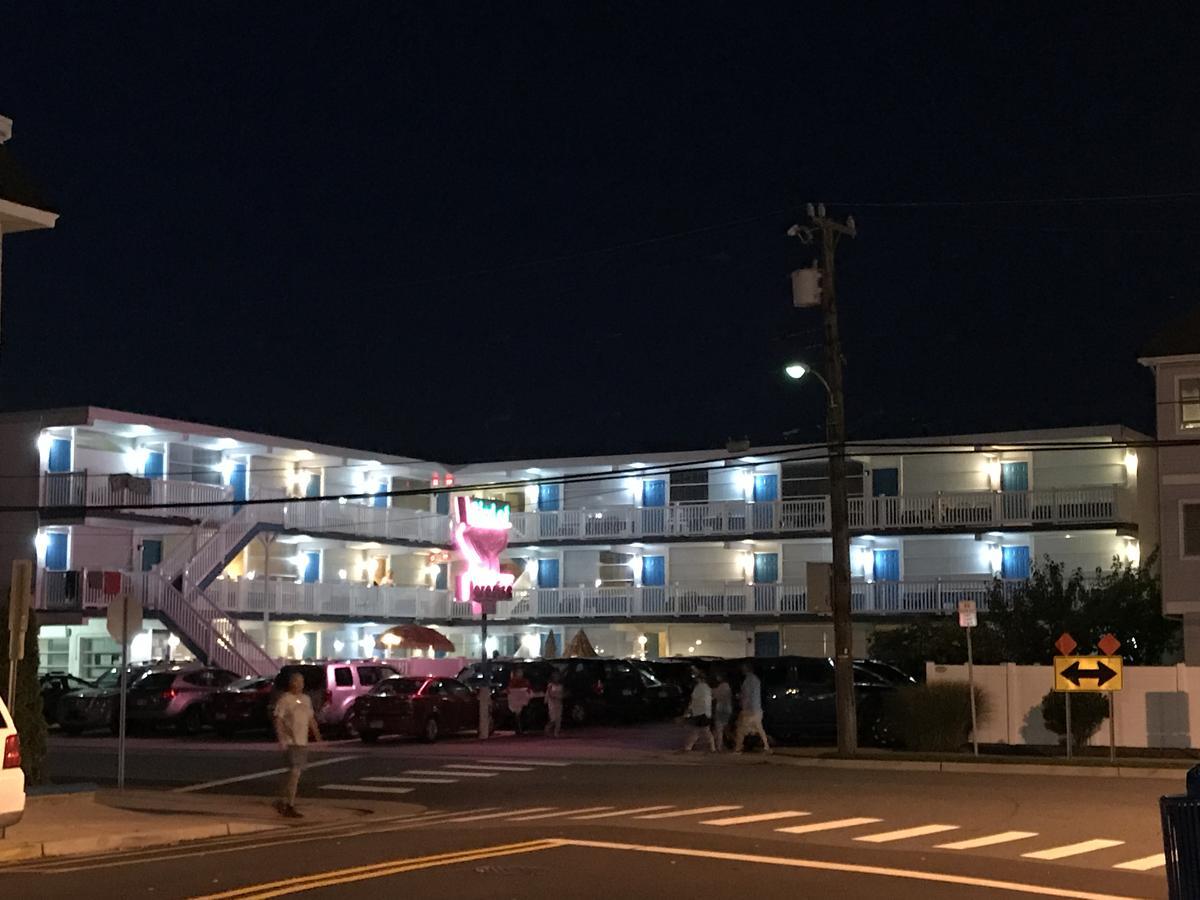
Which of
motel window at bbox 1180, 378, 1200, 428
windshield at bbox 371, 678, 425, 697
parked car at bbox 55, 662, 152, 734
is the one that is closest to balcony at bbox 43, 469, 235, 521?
parked car at bbox 55, 662, 152, 734

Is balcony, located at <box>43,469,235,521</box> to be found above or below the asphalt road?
above

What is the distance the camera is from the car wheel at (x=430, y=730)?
33656 mm

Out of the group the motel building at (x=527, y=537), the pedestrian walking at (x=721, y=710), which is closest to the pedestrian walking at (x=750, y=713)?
the pedestrian walking at (x=721, y=710)

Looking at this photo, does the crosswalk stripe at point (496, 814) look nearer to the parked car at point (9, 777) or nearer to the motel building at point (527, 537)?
the parked car at point (9, 777)

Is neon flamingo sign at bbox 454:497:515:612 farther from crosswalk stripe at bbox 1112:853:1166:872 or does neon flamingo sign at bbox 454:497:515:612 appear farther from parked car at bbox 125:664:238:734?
crosswalk stripe at bbox 1112:853:1166:872

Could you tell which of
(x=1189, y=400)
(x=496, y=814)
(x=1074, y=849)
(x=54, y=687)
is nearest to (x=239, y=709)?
(x=54, y=687)

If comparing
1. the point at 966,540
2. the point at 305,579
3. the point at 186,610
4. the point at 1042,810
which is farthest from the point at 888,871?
the point at 305,579

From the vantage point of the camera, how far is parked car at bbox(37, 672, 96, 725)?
39156 millimetres

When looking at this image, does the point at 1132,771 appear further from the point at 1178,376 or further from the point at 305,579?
the point at 305,579

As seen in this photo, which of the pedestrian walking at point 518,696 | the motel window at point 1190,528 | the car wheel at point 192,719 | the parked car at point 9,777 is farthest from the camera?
the car wheel at point 192,719

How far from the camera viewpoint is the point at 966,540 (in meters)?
51.7

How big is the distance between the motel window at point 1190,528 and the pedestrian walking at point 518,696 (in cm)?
1446

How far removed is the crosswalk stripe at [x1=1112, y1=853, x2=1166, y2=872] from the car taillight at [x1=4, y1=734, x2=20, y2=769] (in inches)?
388

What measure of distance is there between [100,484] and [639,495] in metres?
19.6
